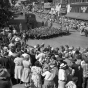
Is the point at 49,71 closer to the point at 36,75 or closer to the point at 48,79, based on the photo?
the point at 48,79

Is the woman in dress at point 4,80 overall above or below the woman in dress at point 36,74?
above

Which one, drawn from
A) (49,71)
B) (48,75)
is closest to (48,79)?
(48,75)

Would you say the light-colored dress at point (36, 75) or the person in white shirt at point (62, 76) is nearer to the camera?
the person in white shirt at point (62, 76)

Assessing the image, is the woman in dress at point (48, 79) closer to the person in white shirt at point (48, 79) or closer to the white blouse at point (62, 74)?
the person in white shirt at point (48, 79)

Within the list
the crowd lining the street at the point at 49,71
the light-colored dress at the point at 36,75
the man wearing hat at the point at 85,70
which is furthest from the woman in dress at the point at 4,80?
the man wearing hat at the point at 85,70

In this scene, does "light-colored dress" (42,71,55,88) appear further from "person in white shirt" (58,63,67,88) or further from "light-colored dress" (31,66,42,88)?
"light-colored dress" (31,66,42,88)

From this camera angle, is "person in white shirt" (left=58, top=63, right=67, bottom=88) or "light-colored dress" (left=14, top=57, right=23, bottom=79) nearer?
"person in white shirt" (left=58, top=63, right=67, bottom=88)

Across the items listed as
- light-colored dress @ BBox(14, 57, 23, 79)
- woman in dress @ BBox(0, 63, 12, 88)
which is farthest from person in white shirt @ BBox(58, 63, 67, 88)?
light-colored dress @ BBox(14, 57, 23, 79)

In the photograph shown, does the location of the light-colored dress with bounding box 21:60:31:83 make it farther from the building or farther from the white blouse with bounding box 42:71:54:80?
the building

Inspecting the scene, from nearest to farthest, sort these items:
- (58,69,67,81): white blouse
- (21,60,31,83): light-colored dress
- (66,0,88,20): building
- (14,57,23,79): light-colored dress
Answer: (58,69,67,81): white blouse
(21,60,31,83): light-colored dress
(14,57,23,79): light-colored dress
(66,0,88,20): building

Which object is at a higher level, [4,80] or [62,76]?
[4,80]

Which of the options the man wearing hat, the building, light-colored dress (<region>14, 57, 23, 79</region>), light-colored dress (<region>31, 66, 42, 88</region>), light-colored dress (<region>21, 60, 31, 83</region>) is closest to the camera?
light-colored dress (<region>31, 66, 42, 88</region>)

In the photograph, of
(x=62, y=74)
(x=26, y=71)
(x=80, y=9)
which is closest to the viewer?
(x=62, y=74)

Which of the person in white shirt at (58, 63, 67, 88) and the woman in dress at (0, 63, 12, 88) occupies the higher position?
Answer: the woman in dress at (0, 63, 12, 88)
